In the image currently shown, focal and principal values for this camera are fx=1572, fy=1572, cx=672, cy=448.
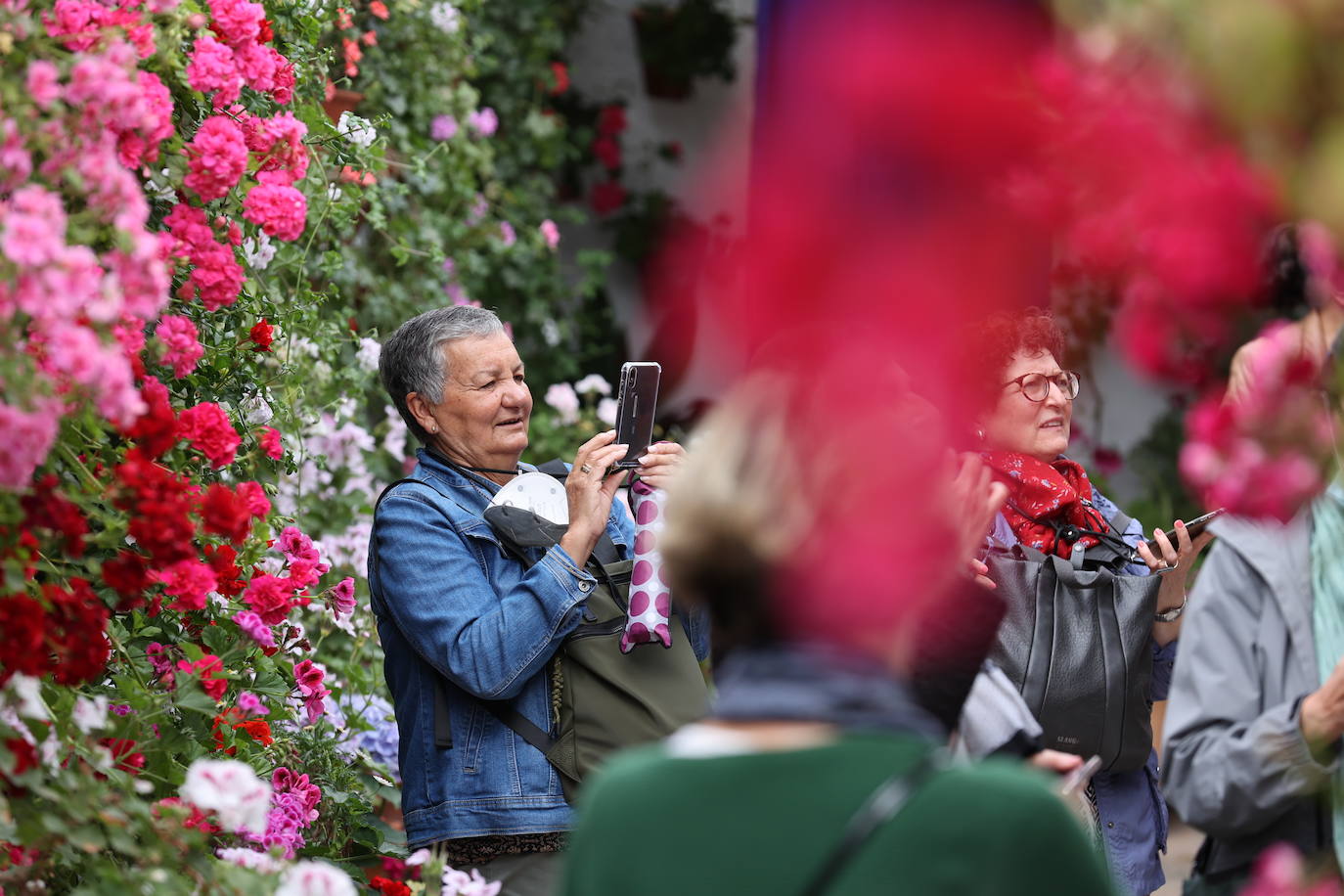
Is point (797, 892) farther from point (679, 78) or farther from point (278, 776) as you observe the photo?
point (679, 78)

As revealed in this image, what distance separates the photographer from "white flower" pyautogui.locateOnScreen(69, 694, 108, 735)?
197 centimetres

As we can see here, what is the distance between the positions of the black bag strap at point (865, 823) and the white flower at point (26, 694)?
1045mm

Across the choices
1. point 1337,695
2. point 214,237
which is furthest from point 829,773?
point 214,237

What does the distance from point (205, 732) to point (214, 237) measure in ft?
2.44

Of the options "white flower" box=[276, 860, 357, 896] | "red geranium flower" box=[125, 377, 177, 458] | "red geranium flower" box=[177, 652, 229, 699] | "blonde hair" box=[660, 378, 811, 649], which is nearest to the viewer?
"blonde hair" box=[660, 378, 811, 649]

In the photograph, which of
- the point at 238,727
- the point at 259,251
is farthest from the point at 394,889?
the point at 259,251

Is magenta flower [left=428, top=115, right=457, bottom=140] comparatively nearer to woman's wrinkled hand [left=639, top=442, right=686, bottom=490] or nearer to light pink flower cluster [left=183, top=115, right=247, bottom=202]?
woman's wrinkled hand [left=639, top=442, right=686, bottom=490]

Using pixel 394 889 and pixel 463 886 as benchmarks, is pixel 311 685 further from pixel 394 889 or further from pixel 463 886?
pixel 463 886

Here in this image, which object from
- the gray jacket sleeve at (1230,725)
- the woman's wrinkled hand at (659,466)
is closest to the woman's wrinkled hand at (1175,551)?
the gray jacket sleeve at (1230,725)

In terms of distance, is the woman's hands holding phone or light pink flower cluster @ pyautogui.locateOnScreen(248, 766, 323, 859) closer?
light pink flower cluster @ pyautogui.locateOnScreen(248, 766, 323, 859)

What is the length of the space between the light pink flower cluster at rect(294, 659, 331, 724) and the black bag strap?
1.70 m

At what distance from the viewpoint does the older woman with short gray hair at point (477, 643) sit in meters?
2.43

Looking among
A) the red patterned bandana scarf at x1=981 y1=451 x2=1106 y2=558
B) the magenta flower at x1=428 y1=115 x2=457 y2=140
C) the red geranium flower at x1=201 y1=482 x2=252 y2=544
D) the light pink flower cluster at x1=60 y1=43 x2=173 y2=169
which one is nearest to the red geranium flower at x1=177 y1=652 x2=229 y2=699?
the red geranium flower at x1=201 y1=482 x2=252 y2=544

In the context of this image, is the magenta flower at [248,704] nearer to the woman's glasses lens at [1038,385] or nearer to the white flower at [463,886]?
the white flower at [463,886]
